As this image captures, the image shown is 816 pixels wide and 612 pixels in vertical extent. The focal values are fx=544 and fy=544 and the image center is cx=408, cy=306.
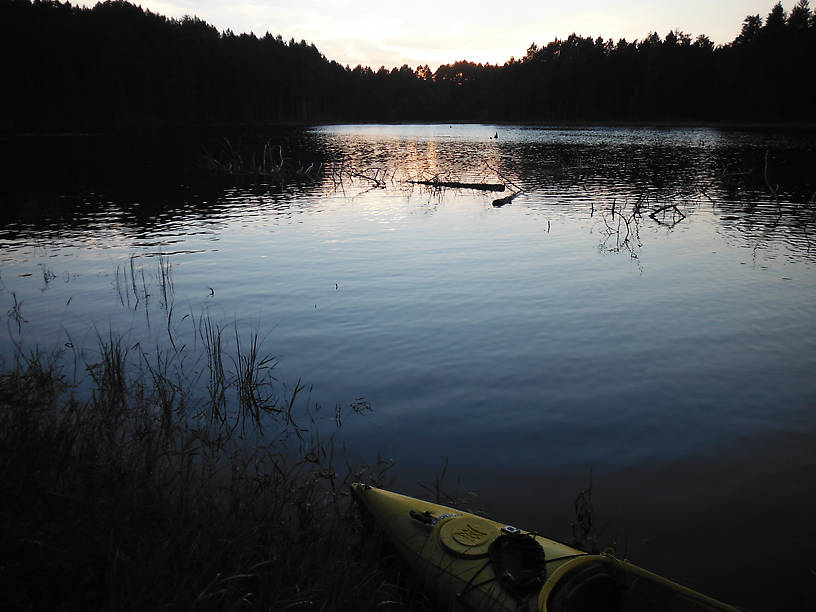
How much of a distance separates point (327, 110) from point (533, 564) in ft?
573

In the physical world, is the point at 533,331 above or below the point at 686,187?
below

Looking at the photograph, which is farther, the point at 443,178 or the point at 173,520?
the point at 443,178

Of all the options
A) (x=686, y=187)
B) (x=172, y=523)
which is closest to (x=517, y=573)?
(x=172, y=523)

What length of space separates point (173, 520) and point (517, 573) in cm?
241

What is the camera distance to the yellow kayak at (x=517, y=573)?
338 cm

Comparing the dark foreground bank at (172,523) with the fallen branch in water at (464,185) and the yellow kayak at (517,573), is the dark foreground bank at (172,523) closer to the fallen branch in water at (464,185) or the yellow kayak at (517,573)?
the yellow kayak at (517,573)

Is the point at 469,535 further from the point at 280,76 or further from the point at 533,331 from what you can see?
the point at 280,76

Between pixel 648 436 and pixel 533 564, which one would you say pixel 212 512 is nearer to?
pixel 533 564

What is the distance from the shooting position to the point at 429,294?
12.6m

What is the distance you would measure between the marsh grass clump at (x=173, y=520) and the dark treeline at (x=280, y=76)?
9116 cm

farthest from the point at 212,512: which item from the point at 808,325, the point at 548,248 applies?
the point at 548,248

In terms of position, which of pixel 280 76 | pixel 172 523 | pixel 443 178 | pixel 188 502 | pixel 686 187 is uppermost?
pixel 280 76

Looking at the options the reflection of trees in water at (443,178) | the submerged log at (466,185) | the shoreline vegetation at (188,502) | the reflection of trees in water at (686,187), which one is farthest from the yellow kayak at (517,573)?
the submerged log at (466,185)

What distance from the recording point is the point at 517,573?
3.60 metres
